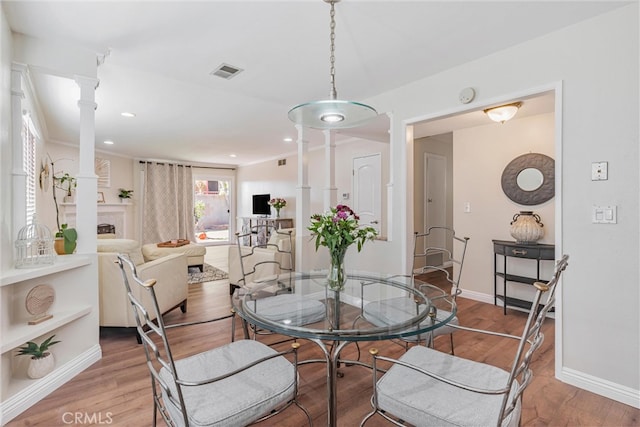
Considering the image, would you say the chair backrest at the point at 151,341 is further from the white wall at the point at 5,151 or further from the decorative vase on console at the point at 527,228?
the decorative vase on console at the point at 527,228

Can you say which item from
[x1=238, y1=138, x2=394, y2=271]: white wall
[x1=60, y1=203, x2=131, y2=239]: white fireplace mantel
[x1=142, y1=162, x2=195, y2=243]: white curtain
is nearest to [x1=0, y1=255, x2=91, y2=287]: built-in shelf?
[x1=238, y1=138, x2=394, y2=271]: white wall

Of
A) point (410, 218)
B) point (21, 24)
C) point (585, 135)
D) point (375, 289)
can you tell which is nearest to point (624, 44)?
point (585, 135)

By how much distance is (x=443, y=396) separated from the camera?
3.99 feet

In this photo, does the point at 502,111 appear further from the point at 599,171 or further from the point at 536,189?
the point at 599,171

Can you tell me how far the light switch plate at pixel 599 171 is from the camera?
198cm

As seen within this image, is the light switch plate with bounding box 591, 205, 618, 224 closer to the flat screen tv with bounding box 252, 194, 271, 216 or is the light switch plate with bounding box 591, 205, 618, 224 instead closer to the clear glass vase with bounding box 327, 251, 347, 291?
the clear glass vase with bounding box 327, 251, 347, 291

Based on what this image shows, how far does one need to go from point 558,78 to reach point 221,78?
110 inches

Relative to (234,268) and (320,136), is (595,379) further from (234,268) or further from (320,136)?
(320,136)

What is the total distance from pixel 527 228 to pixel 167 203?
26.1 feet

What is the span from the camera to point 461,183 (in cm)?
425

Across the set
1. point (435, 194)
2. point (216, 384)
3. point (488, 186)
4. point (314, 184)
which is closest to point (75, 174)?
point (314, 184)

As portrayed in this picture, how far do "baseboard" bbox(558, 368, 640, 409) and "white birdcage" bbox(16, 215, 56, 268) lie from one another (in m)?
3.67

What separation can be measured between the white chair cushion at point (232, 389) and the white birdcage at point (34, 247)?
1.45 metres

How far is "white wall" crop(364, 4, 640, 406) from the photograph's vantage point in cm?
189
